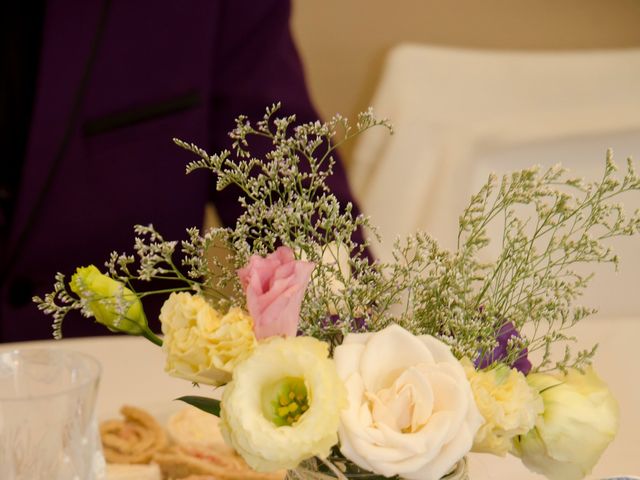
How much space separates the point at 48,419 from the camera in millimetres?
524

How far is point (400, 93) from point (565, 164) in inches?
14.9

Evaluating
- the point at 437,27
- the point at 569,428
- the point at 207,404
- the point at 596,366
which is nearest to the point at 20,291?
the point at 596,366

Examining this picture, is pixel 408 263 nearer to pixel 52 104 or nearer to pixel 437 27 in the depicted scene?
pixel 52 104

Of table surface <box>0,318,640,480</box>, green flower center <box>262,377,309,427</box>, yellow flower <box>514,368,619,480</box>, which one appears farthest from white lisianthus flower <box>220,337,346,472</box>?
table surface <box>0,318,640,480</box>

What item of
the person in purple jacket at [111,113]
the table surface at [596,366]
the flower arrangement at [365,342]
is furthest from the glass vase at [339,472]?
the person in purple jacket at [111,113]

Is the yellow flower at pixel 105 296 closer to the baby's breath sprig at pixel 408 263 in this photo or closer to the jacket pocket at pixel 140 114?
the baby's breath sprig at pixel 408 263

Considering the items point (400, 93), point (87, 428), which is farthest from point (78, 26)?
point (87, 428)

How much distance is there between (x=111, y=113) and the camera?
1.37 m

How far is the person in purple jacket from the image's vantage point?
1329 millimetres

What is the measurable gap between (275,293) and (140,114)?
1.05m

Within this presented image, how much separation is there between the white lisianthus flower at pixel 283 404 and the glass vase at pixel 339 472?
1.7 inches

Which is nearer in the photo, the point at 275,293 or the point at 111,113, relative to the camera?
the point at 275,293

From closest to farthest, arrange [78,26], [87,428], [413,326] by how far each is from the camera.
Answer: [413,326]
[87,428]
[78,26]

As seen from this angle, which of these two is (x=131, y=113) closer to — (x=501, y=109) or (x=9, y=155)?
(x=9, y=155)
